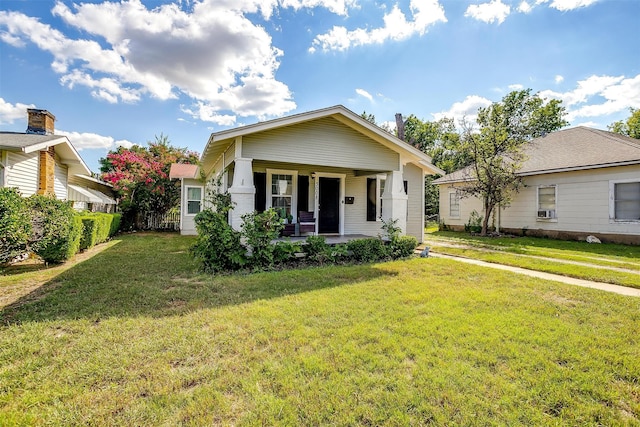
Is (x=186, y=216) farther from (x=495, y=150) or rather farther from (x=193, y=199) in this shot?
(x=495, y=150)

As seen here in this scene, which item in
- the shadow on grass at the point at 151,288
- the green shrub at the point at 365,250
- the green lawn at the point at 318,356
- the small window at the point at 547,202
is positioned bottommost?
the green lawn at the point at 318,356

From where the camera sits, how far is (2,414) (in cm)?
205

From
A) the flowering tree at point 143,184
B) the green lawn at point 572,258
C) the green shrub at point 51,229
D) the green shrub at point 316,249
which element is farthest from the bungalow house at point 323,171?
the flowering tree at point 143,184

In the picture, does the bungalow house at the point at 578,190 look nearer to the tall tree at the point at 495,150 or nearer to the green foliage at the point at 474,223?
the green foliage at the point at 474,223

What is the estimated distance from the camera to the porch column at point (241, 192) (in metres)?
6.91

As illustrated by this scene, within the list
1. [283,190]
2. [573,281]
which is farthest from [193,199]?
[573,281]

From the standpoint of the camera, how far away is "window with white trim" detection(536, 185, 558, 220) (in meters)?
13.0

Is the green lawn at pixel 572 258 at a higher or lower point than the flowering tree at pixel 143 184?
lower

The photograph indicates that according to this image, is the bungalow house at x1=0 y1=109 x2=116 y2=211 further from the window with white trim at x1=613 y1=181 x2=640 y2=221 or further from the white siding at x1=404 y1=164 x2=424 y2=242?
the window with white trim at x1=613 y1=181 x2=640 y2=221

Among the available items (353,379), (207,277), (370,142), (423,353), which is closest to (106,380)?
(353,379)

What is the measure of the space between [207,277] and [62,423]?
4.14 metres

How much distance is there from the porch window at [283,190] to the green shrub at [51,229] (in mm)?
5420

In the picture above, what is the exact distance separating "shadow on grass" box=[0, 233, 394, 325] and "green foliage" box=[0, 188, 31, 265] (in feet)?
3.65

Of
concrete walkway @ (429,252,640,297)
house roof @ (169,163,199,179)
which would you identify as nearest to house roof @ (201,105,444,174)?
concrete walkway @ (429,252,640,297)
